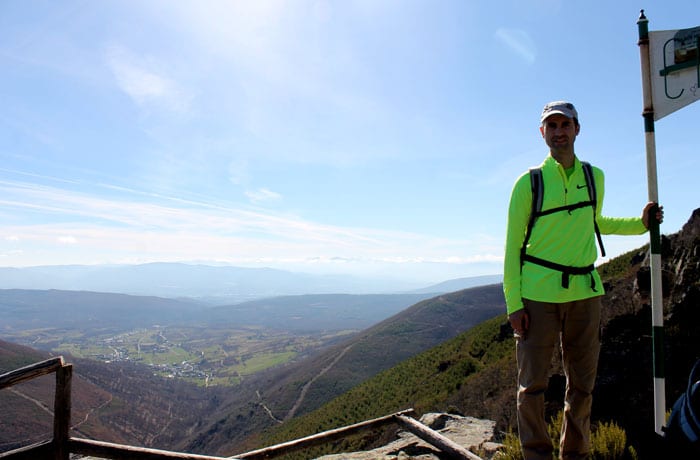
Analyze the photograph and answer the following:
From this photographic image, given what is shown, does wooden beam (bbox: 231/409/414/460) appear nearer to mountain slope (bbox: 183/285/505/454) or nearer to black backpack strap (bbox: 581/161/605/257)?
black backpack strap (bbox: 581/161/605/257)

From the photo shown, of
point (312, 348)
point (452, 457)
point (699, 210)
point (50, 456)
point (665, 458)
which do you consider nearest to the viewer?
point (665, 458)

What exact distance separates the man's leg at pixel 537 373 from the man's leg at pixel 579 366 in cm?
18

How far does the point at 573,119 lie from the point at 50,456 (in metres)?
5.17

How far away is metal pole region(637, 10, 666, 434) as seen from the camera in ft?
10.5

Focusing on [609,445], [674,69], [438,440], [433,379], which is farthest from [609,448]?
[433,379]

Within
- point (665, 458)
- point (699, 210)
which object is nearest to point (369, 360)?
point (699, 210)

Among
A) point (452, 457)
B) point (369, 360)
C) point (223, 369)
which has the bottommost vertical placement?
point (223, 369)

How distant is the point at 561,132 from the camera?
294 cm

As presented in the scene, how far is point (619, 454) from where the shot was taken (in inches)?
133

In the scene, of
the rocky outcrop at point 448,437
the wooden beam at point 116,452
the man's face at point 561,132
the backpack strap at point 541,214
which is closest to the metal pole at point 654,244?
the backpack strap at point 541,214

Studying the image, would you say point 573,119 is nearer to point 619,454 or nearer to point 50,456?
point 619,454

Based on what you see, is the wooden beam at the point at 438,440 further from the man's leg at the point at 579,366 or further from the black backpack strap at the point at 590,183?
the black backpack strap at the point at 590,183

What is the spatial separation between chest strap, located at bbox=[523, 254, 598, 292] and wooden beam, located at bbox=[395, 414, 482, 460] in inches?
82.4

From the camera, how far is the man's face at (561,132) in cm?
293
